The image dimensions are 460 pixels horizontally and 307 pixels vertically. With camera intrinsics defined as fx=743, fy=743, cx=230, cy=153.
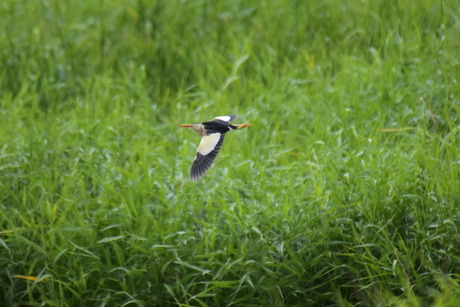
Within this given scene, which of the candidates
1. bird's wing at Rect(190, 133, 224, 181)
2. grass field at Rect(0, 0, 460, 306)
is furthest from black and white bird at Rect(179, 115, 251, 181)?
grass field at Rect(0, 0, 460, 306)

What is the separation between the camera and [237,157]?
3990mm

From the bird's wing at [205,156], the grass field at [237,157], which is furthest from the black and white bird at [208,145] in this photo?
the grass field at [237,157]

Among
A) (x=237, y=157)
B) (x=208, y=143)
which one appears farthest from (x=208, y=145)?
(x=237, y=157)

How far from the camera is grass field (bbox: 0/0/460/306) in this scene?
11.0 ft

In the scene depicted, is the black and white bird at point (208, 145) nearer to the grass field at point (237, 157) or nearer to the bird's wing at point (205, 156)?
the bird's wing at point (205, 156)

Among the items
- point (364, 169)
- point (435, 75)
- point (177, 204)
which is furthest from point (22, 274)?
point (435, 75)

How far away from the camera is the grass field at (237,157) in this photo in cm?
337

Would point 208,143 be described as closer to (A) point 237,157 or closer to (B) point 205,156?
(B) point 205,156

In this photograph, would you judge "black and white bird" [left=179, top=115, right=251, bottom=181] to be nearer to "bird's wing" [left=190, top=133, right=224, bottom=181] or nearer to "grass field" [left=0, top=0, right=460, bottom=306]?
"bird's wing" [left=190, top=133, right=224, bottom=181]

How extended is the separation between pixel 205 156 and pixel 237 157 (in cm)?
92

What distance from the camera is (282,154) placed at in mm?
4031

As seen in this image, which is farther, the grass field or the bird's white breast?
the grass field

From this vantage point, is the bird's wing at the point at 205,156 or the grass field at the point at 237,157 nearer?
the bird's wing at the point at 205,156

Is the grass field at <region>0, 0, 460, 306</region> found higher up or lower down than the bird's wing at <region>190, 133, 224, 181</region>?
lower down
